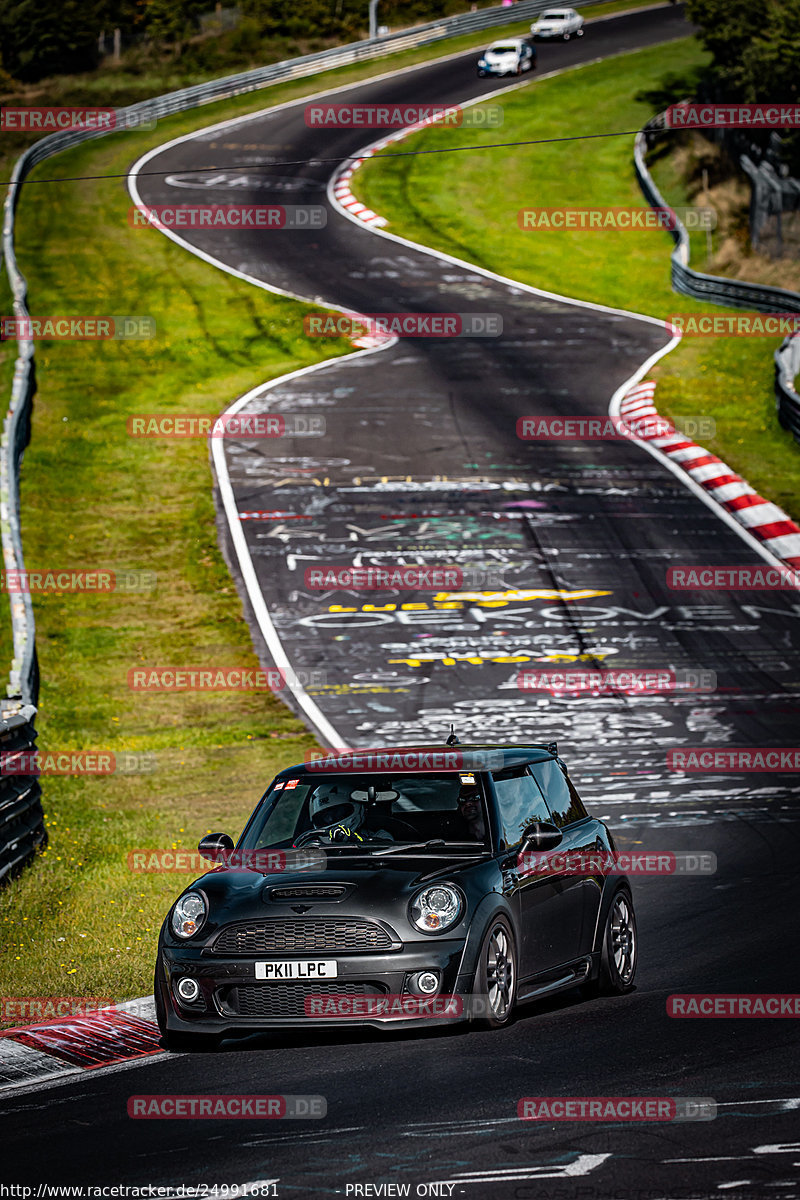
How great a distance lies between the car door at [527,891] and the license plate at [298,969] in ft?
3.75

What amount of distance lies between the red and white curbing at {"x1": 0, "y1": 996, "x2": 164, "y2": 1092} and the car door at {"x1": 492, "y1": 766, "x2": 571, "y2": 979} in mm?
2065

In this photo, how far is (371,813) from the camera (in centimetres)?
921

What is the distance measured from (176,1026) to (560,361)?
28.6m

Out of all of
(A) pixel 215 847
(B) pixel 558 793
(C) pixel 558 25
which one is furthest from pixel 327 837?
(C) pixel 558 25

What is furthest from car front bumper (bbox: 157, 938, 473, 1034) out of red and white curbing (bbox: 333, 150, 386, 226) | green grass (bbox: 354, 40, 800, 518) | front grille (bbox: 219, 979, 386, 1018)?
red and white curbing (bbox: 333, 150, 386, 226)

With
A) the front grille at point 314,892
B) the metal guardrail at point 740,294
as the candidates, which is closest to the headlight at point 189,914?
the front grille at point 314,892

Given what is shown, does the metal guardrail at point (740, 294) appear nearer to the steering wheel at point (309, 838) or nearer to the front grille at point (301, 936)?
the steering wheel at point (309, 838)

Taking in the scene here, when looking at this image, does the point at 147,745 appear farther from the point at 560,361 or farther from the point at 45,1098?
the point at 560,361

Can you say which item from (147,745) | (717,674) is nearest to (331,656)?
(147,745)

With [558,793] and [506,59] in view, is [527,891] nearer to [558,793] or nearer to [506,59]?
[558,793]

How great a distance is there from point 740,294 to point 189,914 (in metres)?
32.3

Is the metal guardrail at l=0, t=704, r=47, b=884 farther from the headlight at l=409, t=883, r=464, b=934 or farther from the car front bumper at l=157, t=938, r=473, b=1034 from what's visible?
the headlight at l=409, t=883, r=464, b=934

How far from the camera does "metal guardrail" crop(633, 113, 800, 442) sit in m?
30.3

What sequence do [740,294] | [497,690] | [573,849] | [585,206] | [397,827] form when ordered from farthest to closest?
1. [585,206]
2. [740,294]
3. [497,690]
4. [573,849]
5. [397,827]
